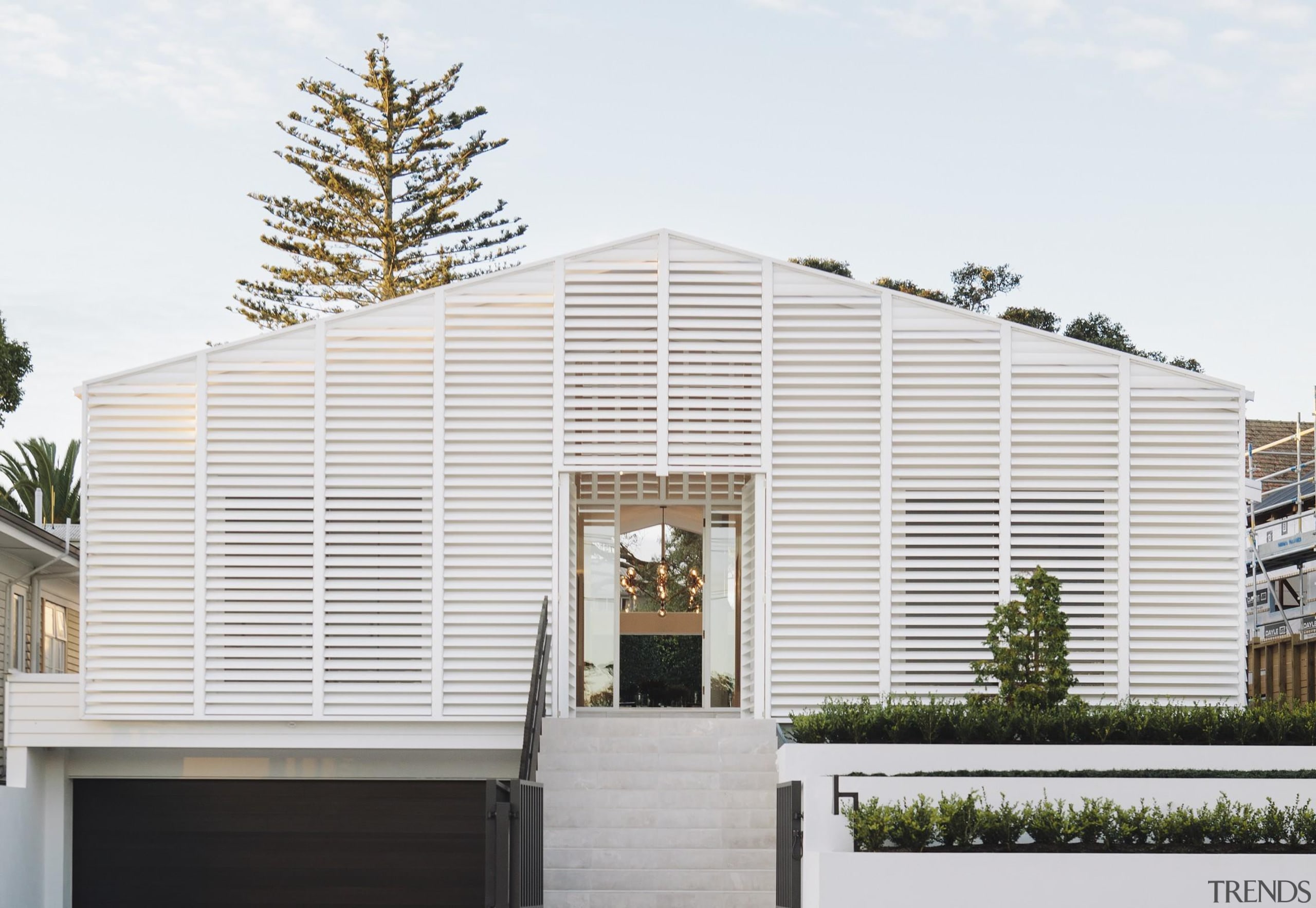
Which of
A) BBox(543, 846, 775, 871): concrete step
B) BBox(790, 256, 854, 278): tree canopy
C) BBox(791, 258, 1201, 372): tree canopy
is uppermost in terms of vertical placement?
BBox(790, 256, 854, 278): tree canopy

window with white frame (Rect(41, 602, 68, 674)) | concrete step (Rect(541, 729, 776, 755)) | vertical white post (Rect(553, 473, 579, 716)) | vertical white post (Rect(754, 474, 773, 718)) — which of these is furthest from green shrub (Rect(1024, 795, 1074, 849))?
window with white frame (Rect(41, 602, 68, 674))

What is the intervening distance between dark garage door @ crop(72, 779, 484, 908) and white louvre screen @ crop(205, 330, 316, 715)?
1498 mm

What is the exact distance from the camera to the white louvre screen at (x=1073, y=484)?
43.1 feet

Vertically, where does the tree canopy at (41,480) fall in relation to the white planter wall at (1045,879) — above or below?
above

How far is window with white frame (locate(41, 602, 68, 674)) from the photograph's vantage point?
699 inches

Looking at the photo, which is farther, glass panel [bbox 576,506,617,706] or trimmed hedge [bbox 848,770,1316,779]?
glass panel [bbox 576,506,617,706]

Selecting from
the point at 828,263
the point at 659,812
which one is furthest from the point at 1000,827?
the point at 828,263

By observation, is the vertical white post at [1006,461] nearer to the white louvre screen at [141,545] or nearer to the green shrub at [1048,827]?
the green shrub at [1048,827]

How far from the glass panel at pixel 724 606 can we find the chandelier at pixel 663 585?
0.30 metres

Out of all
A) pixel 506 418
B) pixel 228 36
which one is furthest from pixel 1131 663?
pixel 228 36

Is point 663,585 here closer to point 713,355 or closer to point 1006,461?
point 713,355

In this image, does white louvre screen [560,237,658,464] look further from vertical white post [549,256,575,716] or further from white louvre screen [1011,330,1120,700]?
white louvre screen [1011,330,1120,700]

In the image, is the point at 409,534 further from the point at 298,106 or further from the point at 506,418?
the point at 298,106

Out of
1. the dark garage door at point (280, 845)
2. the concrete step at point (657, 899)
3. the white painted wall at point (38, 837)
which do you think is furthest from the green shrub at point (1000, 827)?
the white painted wall at point (38, 837)
